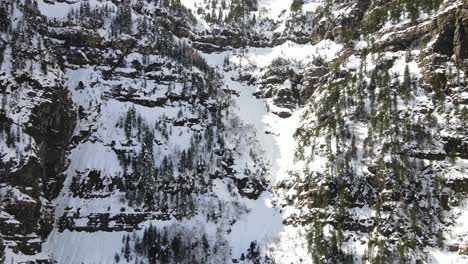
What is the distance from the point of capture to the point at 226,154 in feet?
554

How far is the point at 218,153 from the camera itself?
16900cm

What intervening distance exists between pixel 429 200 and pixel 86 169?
8765 cm

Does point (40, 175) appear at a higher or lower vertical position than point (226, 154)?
lower

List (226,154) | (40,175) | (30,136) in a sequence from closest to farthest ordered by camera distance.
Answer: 1. (40,175)
2. (30,136)
3. (226,154)

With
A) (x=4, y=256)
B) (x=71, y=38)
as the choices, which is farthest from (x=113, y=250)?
(x=71, y=38)

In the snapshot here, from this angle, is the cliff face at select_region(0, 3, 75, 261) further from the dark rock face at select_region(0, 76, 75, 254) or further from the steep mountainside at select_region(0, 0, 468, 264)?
the steep mountainside at select_region(0, 0, 468, 264)

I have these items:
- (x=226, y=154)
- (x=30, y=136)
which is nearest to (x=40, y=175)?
(x=30, y=136)

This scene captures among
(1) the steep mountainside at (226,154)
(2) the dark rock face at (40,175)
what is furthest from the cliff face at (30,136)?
(1) the steep mountainside at (226,154)

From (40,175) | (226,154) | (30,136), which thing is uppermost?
(30,136)

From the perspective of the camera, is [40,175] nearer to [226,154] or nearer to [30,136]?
[30,136]

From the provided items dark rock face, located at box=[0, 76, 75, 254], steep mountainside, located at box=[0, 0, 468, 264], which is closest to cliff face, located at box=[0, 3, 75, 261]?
dark rock face, located at box=[0, 76, 75, 254]

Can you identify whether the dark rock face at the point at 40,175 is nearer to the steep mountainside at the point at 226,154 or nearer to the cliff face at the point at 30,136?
the cliff face at the point at 30,136

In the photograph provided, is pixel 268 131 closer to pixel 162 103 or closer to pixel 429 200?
pixel 162 103

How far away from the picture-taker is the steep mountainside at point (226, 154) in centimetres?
12950
